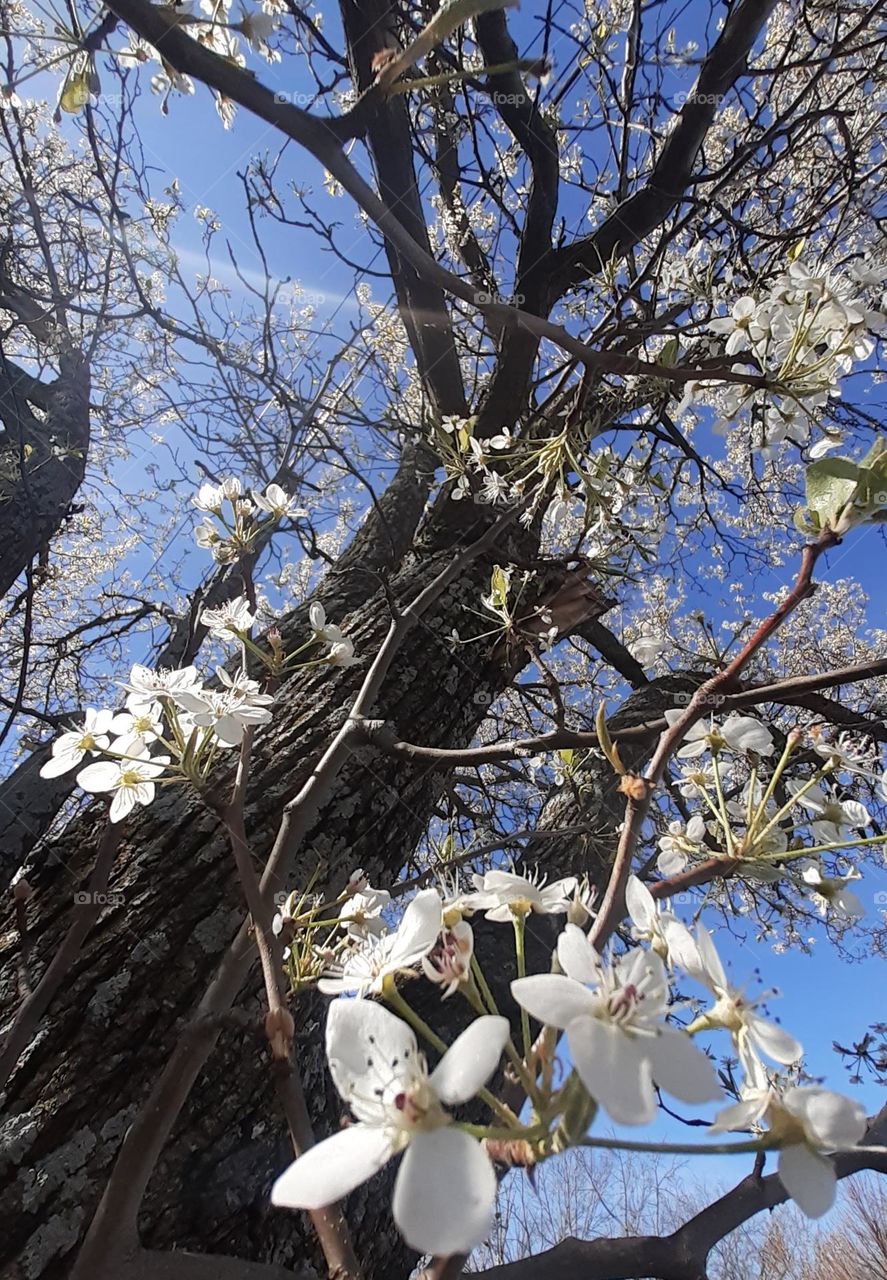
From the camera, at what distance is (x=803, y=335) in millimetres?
1113

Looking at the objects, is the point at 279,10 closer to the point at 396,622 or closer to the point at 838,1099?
the point at 396,622

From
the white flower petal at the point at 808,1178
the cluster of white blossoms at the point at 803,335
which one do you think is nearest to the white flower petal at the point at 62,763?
the white flower petal at the point at 808,1178

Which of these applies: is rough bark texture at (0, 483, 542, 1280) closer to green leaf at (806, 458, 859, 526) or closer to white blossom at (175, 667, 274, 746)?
white blossom at (175, 667, 274, 746)

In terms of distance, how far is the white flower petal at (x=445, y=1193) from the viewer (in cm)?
34

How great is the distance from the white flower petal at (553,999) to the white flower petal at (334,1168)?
106 millimetres

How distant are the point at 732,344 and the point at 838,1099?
1245 mm

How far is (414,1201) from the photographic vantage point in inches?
13.8

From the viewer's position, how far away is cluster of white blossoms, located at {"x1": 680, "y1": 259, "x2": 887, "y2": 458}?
110 centimetres

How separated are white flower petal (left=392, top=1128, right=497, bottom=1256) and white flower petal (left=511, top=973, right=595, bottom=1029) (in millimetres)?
70

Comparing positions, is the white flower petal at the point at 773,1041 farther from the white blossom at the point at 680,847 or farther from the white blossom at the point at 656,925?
the white blossom at the point at 680,847

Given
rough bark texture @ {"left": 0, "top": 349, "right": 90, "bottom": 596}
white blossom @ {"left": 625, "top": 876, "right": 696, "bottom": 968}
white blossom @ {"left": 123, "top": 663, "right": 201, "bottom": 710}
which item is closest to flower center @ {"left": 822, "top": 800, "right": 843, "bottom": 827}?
white blossom @ {"left": 625, "top": 876, "right": 696, "bottom": 968}

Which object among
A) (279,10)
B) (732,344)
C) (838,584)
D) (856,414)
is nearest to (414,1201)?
(732,344)

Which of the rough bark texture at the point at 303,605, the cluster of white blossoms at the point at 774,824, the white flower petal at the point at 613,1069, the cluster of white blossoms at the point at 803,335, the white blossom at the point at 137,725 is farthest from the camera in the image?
the rough bark texture at the point at 303,605

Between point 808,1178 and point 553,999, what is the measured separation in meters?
0.18
